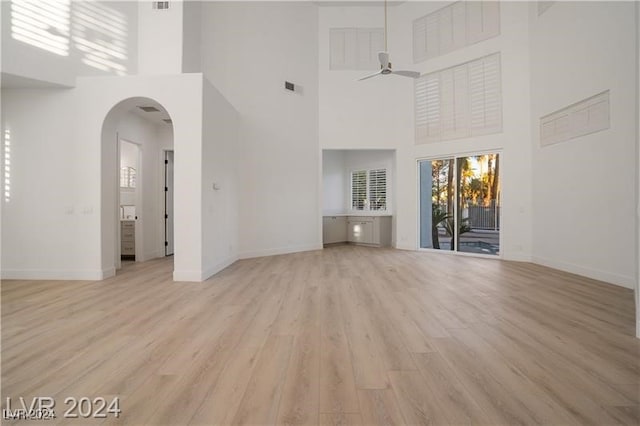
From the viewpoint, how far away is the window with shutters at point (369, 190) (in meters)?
9.79

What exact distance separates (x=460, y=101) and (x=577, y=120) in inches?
105

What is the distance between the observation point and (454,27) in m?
7.83

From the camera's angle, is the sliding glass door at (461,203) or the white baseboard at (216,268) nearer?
the white baseboard at (216,268)

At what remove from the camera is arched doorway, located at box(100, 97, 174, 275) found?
5.84 meters

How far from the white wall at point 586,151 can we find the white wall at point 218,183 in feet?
19.0

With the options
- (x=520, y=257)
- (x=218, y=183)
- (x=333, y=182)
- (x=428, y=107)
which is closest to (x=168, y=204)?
(x=218, y=183)

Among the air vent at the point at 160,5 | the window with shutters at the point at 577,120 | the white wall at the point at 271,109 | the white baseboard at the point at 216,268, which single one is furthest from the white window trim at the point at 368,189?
the air vent at the point at 160,5

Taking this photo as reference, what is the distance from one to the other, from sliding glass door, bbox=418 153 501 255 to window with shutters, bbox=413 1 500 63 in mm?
2619

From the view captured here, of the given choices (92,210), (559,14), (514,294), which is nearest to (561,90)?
(559,14)

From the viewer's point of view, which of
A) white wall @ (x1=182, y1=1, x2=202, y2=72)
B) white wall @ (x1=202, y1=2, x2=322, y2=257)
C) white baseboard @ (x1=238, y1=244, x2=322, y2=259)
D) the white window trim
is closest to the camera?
white wall @ (x1=182, y1=1, x2=202, y2=72)

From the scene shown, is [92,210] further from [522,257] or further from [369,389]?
[522,257]

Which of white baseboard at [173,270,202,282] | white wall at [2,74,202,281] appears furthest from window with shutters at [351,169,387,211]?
white wall at [2,74,202,281]

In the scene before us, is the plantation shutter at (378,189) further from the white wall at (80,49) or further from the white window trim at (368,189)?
the white wall at (80,49)

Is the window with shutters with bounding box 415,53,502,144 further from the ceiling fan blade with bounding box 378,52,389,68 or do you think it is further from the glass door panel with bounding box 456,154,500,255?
the ceiling fan blade with bounding box 378,52,389,68
